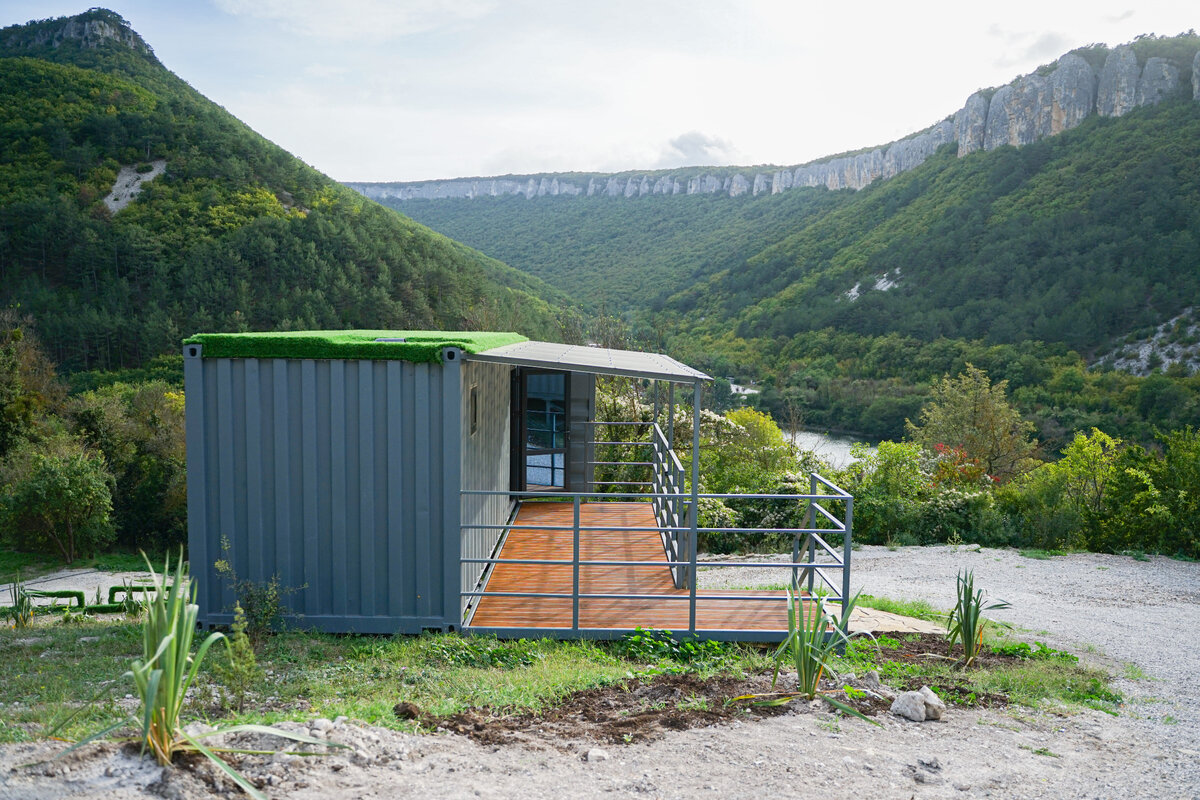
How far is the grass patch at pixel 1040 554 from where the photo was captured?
1034cm

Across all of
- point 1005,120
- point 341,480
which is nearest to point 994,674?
point 341,480

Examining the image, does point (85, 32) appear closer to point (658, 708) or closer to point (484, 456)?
point (484, 456)

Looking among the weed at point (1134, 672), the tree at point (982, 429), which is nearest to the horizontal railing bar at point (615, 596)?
the weed at point (1134, 672)

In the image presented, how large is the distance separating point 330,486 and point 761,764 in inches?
138

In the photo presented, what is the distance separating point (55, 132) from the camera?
37062mm

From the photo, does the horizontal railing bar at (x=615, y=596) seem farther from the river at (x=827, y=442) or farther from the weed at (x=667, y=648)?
the river at (x=827, y=442)

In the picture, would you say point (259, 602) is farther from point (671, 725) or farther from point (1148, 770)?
point (1148, 770)

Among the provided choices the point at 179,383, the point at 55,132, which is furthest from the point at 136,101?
the point at 179,383

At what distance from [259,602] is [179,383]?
1142 inches

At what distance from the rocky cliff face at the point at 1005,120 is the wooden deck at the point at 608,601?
4938cm

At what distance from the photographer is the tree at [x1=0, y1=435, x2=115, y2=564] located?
658 inches

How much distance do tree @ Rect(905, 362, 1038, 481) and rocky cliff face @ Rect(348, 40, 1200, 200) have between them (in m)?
30.6

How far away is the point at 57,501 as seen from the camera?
16.8 metres

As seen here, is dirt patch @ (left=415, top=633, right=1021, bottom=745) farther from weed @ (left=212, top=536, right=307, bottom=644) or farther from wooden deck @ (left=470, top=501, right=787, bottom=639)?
weed @ (left=212, top=536, right=307, bottom=644)
